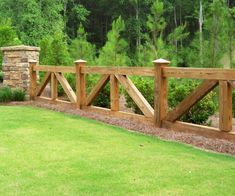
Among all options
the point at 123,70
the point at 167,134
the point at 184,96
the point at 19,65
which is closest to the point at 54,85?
the point at 19,65

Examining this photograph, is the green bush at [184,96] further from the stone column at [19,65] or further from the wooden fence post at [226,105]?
the stone column at [19,65]

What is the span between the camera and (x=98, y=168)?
4797 mm

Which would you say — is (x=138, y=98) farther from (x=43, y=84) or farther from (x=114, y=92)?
(x=43, y=84)

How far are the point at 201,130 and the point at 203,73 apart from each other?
0.88m

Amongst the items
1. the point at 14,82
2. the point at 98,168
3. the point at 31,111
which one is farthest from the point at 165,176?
the point at 14,82

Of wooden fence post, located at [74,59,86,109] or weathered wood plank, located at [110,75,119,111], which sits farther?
wooden fence post, located at [74,59,86,109]

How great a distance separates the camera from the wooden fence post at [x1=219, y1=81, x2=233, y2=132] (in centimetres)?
601

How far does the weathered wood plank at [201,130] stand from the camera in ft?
19.9

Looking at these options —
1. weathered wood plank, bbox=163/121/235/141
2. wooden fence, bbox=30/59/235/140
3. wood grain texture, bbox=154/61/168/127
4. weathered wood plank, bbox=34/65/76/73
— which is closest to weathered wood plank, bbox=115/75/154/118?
wooden fence, bbox=30/59/235/140

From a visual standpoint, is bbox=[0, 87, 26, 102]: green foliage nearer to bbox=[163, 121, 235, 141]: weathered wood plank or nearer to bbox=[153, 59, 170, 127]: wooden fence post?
bbox=[153, 59, 170, 127]: wooden fence post

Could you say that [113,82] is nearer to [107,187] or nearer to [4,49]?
[107,187]

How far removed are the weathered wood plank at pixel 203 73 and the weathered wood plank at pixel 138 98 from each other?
0.73 m

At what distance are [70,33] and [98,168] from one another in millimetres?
34061

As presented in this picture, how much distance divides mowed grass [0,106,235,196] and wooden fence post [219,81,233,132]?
685 millimetres
